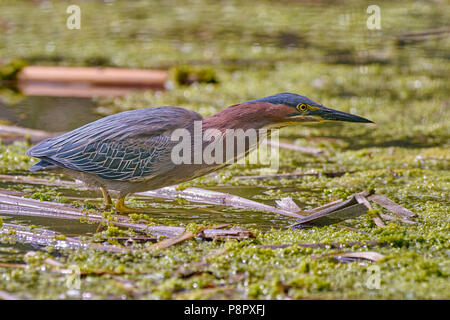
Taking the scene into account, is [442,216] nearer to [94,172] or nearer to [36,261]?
[94,172]

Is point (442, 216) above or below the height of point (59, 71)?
below

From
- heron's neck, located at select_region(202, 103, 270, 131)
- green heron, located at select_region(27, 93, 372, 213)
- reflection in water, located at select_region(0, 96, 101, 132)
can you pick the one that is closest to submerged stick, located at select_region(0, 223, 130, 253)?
green heron, located at select_region(27, 93, 372, 213)

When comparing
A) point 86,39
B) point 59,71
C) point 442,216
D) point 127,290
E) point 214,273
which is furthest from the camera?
point 86,39

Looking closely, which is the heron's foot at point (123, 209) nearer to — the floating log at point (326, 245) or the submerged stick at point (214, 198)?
the submerged stick at point (214, 198)

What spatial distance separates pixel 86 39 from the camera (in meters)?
13.1

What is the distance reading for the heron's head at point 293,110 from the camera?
15.5ft

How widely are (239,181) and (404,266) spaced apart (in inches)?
92.5

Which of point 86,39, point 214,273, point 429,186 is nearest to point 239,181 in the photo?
point 429,186

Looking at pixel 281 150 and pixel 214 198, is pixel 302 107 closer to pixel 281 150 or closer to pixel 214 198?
pixel 214 198

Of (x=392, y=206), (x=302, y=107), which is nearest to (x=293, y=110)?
(x=302, y=107)

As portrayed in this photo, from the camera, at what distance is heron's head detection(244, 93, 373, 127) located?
4719 millimetres

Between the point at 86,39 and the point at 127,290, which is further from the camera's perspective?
the point at 86,39

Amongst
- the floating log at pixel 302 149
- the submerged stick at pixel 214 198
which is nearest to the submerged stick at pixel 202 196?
the submerged stick at pixel 214 198

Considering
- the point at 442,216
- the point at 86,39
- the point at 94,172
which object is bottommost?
the point at 442,216
